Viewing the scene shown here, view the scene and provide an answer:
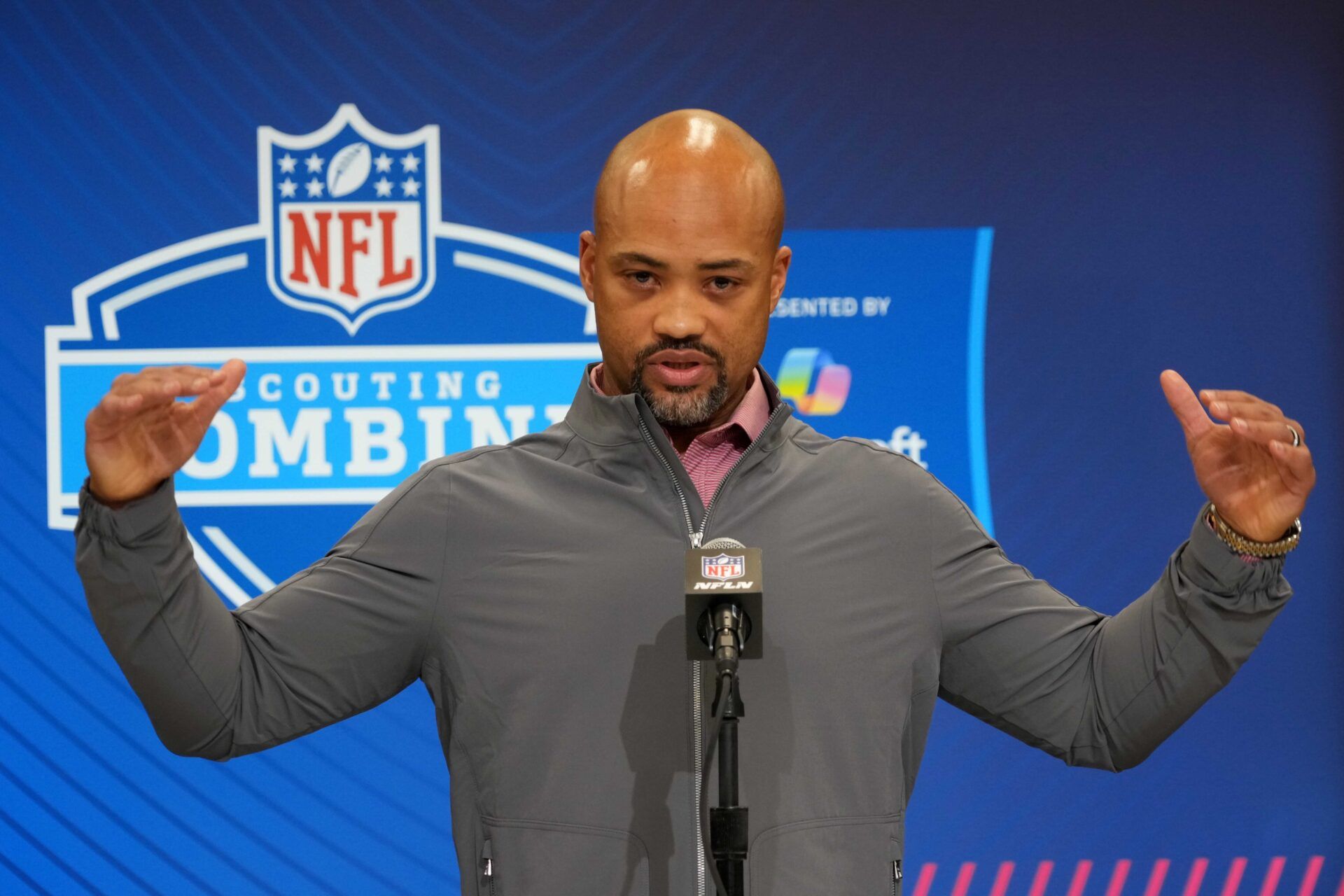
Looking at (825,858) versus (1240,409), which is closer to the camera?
(1240,409)

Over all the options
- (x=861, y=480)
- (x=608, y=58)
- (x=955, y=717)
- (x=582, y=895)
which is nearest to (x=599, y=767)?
(x=582, y=895)

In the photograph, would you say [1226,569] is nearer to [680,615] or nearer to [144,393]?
[680,615]

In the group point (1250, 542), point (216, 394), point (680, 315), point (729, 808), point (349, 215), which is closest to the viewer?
point (729, 808)

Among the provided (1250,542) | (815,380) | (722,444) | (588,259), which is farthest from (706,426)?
(815,380)

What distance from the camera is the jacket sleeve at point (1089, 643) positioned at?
1.40 meters

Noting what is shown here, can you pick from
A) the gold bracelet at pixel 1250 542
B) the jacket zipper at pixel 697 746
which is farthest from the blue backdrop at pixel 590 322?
the gold bracelet at pixel 1250 542

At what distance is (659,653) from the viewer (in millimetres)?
1458

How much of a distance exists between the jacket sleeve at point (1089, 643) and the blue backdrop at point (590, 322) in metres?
1.39

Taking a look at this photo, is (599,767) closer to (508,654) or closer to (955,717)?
(508,654)

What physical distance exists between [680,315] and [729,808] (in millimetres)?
579

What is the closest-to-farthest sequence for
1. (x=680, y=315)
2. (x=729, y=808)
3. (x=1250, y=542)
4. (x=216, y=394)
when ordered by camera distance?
(x=729, y=808) → (x=216, y=394) → (x=1250, y=542) → (x=680, y=315)

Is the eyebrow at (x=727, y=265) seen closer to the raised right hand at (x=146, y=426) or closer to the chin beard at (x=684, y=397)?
the chin beard at (x=684, y=397)

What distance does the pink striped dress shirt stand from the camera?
5.24ft

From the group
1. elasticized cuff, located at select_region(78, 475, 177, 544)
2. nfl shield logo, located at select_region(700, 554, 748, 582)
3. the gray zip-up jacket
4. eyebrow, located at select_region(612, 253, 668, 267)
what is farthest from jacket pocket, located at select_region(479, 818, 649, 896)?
eyebrow, located at select_region(612, 253, 668, 267)
